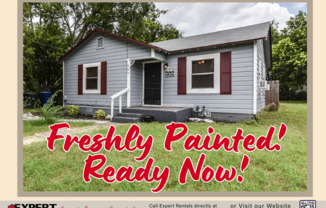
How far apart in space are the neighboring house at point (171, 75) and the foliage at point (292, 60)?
8668 millimetres

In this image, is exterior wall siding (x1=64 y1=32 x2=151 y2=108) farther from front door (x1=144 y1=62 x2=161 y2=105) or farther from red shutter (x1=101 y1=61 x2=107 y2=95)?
front door (x1=144 y1=62 x2=161 y2=105)

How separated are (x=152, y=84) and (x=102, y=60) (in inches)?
89.8

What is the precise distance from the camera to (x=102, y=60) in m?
7.68

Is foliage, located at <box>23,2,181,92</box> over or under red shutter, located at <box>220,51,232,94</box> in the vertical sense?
over

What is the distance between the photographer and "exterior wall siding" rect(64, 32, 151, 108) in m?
7.00

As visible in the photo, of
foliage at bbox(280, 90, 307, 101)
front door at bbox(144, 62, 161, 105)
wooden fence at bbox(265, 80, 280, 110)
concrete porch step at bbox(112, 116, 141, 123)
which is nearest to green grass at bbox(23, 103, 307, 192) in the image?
concrete porch step at bbox(112, 116, 141, 123)

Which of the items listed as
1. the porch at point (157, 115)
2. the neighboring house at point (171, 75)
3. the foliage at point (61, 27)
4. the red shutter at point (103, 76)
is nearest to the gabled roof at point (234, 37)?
the neighboring house at point (171, 75)

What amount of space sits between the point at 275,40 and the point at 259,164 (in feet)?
74.4

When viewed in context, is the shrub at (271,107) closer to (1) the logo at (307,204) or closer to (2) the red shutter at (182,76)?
(2) the red shutter at (182,76)

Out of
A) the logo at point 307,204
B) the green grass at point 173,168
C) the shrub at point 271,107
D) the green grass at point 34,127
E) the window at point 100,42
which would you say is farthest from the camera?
the shrub at point 271,107

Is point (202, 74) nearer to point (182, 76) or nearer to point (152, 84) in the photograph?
point (182, 76)

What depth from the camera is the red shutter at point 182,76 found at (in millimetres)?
6551

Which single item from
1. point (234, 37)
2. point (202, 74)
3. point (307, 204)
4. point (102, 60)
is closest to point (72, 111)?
point (102, 60)

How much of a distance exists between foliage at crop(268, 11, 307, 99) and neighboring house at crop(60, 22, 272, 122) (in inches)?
341
